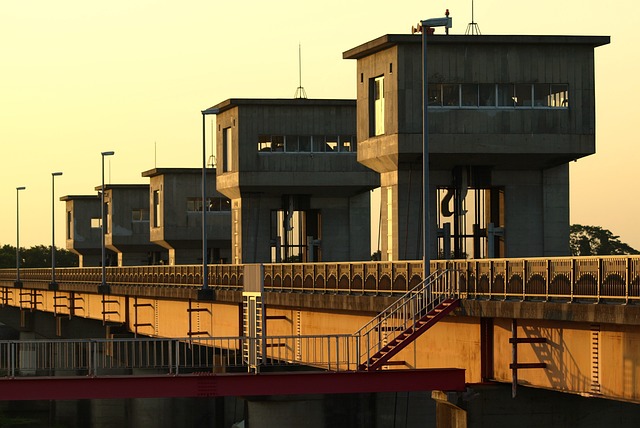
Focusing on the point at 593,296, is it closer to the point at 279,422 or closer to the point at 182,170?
the point at 279,422

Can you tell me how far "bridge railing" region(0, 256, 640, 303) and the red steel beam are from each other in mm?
3388

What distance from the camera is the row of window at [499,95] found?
58.8 meters

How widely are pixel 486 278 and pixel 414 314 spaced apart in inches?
100

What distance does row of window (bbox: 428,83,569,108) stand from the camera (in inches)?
2314

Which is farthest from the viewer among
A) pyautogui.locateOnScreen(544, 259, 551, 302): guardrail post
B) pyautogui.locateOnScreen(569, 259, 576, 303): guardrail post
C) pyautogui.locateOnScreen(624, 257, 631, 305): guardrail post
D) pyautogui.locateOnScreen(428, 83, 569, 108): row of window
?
pyautogui.locateOnScreen(428, 83, 569, 108): row of window

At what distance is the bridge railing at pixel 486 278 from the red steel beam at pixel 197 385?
3.39 meters

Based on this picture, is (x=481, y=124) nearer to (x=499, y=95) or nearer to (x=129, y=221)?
A: (x=499, y=95)

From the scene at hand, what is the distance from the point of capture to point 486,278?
36250mm

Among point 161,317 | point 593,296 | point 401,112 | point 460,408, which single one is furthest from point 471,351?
point 161,317

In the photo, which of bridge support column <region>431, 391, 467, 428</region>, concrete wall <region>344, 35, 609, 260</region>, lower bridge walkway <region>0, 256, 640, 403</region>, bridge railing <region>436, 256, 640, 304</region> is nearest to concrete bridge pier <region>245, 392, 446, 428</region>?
lower bridge walkway <region>0, 256, 640, 403</region>

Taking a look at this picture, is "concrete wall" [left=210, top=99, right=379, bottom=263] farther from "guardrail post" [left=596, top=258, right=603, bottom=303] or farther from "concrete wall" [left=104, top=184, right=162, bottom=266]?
"concrete wall" [left=104, top=184, right=162, bottom=266]

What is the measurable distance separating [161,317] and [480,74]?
1071 inches

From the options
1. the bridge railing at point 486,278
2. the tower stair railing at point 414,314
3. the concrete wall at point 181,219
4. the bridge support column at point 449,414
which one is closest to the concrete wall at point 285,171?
the bridge railing at point 486,278

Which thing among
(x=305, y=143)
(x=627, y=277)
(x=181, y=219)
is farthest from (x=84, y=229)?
(x=627, y=277)
